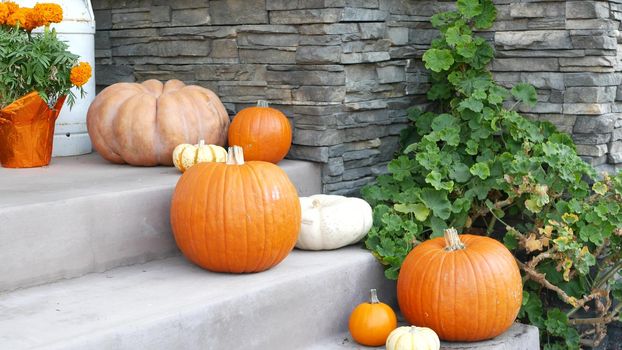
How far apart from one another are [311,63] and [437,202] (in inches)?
32.9

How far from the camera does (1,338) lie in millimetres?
2176

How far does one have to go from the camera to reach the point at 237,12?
12.4ft

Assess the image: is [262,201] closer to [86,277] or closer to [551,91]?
[86,277]

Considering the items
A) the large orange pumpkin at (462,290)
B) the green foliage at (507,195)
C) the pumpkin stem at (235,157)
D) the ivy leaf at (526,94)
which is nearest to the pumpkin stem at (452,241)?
the large orange pumpkin at (462,290)

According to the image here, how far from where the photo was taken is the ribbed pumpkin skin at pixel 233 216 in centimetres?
277

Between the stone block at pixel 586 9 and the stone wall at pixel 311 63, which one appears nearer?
the stone block at pixel 586 9

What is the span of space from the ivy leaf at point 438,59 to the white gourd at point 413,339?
1354 mm

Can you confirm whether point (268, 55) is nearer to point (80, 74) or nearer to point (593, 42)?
point (80, 74)

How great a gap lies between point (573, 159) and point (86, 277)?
1914mm

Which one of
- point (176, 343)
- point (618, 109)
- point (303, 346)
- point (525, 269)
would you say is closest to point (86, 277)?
point (176, 343)

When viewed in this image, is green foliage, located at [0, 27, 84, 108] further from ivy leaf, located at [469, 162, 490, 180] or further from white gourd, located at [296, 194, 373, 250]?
ivy leaf, located at [469, 162, 490, 180]

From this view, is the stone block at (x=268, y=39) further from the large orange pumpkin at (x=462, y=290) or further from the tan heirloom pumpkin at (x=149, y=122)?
the large orange pumpkin at (x=462, y=290)

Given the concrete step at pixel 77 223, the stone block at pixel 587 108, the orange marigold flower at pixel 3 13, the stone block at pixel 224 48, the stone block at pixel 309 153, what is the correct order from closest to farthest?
the concrete step at pixel 77 223
the orange marigold flower at pixel 3 13
the stone block at pixel 587 108
the stone block at pixel 309 153
the stone block at pixel 224 48

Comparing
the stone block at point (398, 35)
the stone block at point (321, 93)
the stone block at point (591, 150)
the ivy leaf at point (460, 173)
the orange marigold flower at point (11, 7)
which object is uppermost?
the orange marigold flower at point (11, 7)
